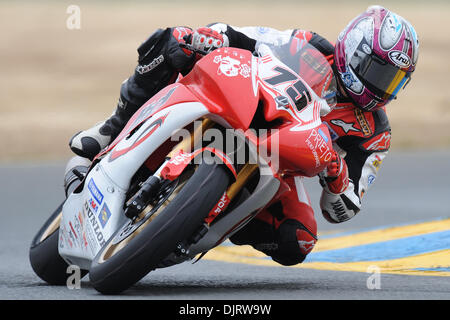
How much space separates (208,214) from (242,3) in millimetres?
27731

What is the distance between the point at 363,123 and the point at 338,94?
22cm

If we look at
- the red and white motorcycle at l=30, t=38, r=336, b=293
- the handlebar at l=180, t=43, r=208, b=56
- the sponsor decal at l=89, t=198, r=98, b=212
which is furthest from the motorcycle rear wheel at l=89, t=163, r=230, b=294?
the handlebar at l=180, t=43, r=208, b=56

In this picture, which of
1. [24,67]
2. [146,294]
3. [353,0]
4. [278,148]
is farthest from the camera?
[353,0]

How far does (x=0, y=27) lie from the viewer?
1144 inches

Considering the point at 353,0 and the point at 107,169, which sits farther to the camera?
the point at 353,0

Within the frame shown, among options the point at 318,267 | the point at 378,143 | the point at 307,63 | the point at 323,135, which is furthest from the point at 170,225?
the point at 318,267

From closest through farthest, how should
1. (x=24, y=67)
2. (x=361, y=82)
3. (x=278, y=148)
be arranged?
(x=278, y=148) → (x=361, y=82) → (x=24, y=67)

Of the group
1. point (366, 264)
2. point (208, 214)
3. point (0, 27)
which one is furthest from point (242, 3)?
point (208, 214)

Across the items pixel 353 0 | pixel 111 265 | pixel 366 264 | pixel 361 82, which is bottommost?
pixel 353 0

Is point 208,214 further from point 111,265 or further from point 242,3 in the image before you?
point 242,3

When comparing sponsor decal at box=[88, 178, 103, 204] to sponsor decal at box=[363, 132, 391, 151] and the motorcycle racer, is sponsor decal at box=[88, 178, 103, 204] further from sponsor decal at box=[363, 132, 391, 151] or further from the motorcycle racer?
sponsor decal at box=[363, 132, 391, 151]

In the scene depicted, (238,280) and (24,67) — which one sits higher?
(238,280)

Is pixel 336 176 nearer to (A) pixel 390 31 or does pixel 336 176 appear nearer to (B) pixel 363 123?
(B) pixel 363 123

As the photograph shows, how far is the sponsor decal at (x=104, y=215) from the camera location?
13.9 feet
